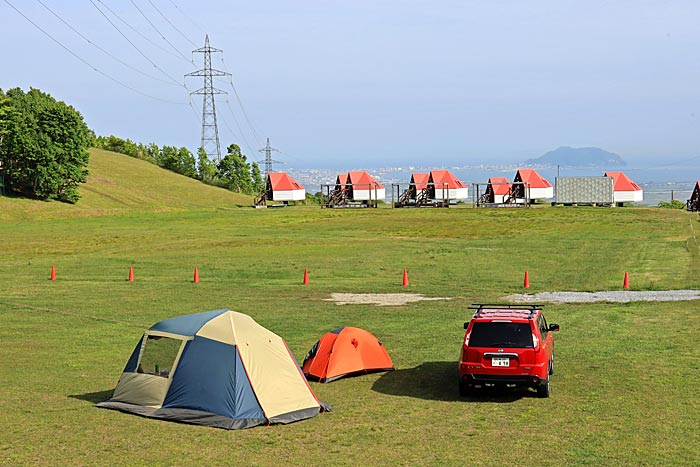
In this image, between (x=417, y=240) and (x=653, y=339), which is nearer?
(x=653, y=339)

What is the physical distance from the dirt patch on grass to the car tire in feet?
52.0

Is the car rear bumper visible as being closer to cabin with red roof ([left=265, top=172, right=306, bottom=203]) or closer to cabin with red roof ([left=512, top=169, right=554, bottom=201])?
cabin with red roof ([left=512, top=169, right=554, bottom=201])

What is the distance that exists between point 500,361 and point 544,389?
1.30 m

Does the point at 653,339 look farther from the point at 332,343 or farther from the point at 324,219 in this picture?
the point at 324,219

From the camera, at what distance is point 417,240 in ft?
A: 220

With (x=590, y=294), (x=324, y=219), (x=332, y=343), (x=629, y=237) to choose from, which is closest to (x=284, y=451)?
(x=332, y=343)

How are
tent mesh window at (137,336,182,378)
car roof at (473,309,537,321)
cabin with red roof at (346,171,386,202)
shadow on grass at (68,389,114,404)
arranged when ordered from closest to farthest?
tent mesh window at (137,336,182,378) → car roof at (473,309,537,321) → shadow on grass at (68,389,114,404) → cabin with red roof at (346,171,386,202)

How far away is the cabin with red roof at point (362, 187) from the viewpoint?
13912 cm

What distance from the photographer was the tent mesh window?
1838 centimetres

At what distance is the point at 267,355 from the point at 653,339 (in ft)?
42.8

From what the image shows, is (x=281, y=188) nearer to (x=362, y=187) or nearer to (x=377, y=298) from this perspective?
(x=362, y=187)

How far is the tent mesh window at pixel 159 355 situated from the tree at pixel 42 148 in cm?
8682

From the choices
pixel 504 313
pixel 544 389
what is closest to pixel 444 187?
pixel 504 313

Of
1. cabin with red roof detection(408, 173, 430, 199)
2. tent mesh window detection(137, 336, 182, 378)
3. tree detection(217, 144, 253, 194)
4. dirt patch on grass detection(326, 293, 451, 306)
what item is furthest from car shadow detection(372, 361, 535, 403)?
tree detection(217, 144, 253, 194)
